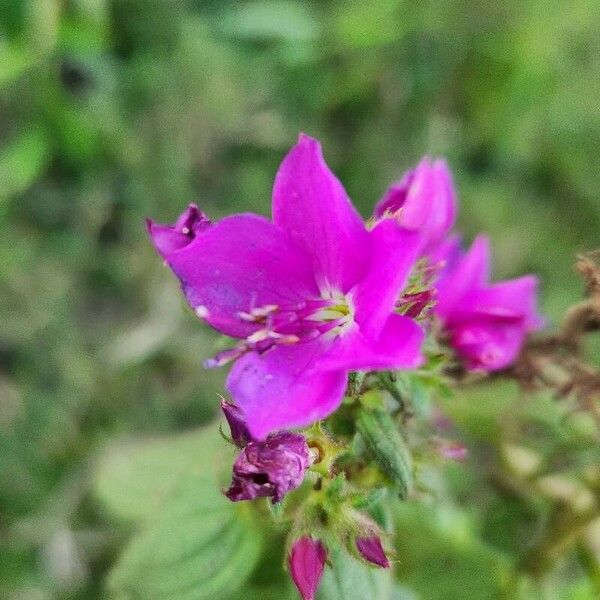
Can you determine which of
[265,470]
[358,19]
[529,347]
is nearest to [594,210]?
[358,19]

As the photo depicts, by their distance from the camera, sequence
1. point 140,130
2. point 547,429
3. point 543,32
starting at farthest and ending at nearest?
point 543,32 → point 140,130 → point 547,429

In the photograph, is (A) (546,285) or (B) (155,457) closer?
(B) (155,457)

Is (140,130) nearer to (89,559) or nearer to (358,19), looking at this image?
(358,19)

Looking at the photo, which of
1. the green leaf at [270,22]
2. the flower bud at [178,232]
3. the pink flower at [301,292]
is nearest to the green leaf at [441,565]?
the pink flower at [301,292]

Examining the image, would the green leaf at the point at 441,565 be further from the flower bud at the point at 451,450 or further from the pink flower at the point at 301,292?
the pink flower at the point at 301,292

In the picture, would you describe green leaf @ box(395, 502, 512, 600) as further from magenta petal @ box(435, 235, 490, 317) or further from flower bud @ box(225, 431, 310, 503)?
flower bud @ box(225, 431, 310, 503)

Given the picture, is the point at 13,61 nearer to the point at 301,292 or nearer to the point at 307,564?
the point at 301,292

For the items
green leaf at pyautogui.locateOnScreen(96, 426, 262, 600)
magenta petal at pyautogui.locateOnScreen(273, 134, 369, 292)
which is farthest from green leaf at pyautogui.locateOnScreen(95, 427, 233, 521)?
magenta petal at pyautogui.locateOnScreen(273, 134, 369, 292)
